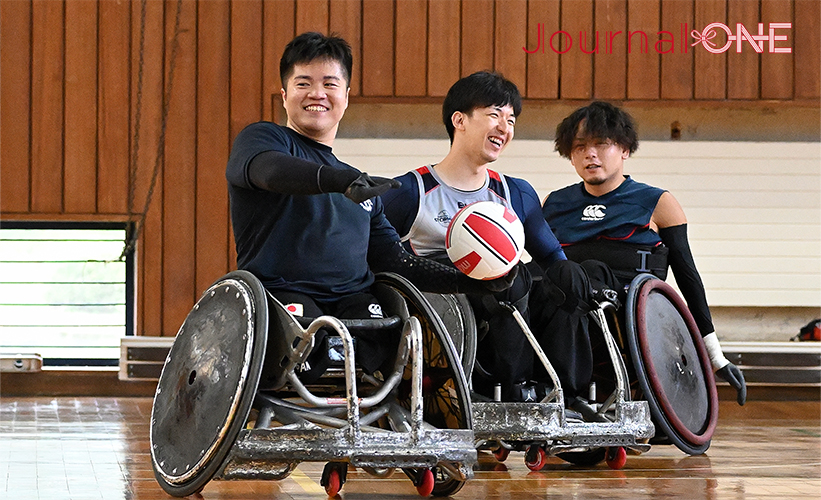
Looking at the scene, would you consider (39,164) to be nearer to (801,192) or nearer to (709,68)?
(709,68)

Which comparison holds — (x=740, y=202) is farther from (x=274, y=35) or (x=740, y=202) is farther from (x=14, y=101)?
(x=14, y=101)

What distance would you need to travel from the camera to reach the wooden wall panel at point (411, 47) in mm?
6746

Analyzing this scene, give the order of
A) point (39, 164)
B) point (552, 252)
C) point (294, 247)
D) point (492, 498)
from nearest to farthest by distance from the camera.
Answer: point (294, 247), point (492, 498), point (552, 252), point (39, 164)

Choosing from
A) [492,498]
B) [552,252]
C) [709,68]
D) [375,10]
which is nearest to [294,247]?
[492,498]

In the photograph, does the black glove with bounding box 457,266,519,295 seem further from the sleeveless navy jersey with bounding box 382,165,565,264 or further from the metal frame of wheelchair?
the sleeveless navy jersey with bounding box 382,165,565,264

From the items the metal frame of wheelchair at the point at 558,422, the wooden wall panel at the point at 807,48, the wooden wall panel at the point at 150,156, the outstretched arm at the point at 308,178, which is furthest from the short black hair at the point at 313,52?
the wooden wall panel at the point at 807,48

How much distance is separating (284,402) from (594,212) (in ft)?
5.82

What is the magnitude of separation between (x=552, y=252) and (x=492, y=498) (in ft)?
3.25

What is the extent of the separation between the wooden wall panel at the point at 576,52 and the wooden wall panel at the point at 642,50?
0.24 m

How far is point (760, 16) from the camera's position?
22.6 feet

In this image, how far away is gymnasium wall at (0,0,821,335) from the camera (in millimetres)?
6738

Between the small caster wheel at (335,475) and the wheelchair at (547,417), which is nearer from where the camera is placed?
the small caster wheel at (335,475)

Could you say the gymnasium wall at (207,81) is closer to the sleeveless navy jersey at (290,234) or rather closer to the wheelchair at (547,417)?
the wheelchair at (547,417)

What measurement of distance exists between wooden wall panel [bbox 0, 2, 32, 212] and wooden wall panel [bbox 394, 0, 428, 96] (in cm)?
230
